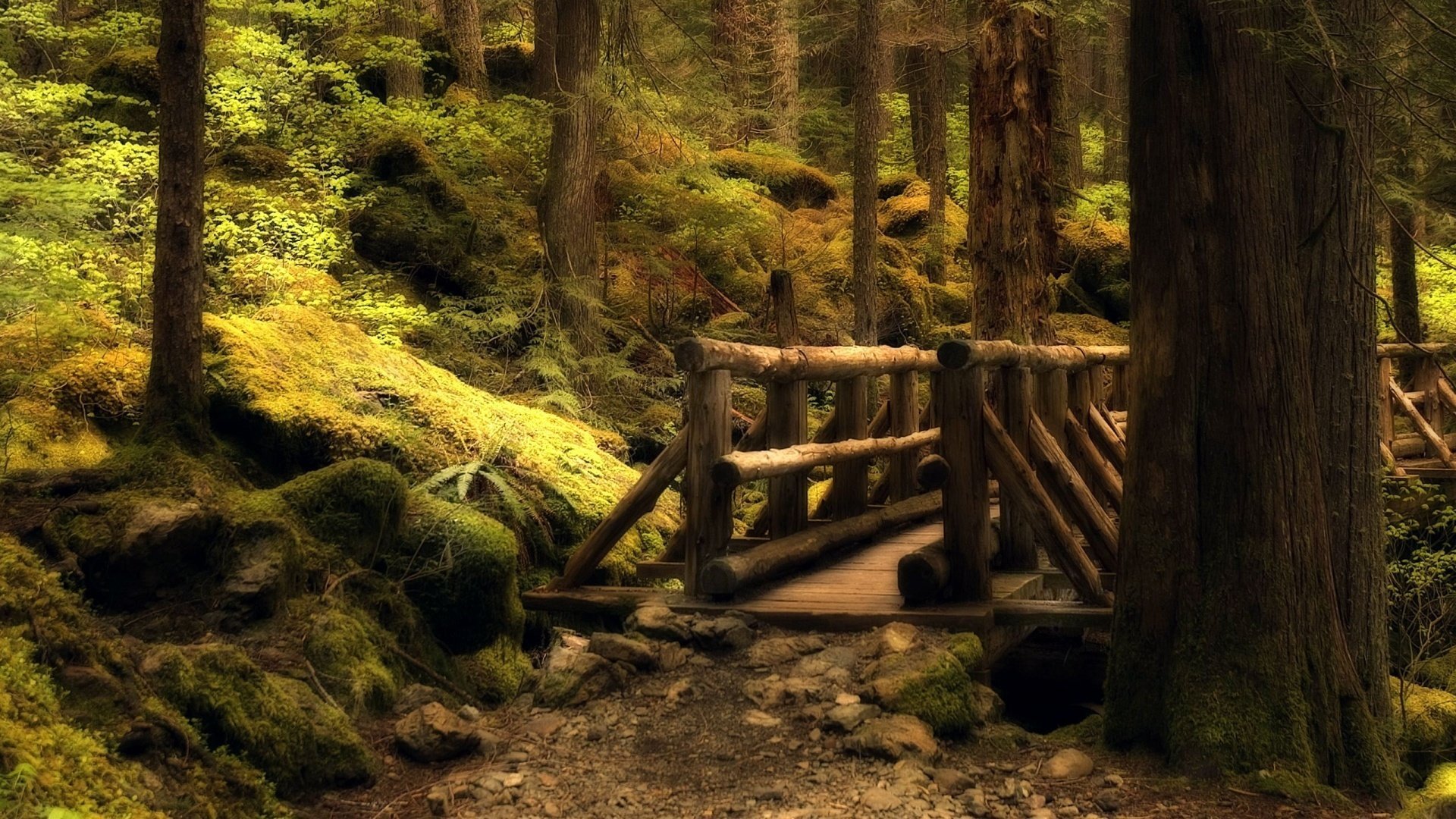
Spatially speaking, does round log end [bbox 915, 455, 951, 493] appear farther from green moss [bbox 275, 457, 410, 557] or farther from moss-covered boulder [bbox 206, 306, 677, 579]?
green moss [bbox 275, 457, 410, 557]

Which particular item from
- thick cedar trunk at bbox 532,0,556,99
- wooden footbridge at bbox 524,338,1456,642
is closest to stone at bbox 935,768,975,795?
wooden footbridge at bbox 524,338,1456,642

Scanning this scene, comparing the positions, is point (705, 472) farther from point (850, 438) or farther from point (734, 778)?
point (850, 438)

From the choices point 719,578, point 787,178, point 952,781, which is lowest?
point 952,781

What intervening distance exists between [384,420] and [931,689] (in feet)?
14.5

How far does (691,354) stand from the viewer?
598 centimetres

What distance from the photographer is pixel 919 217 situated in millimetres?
21609

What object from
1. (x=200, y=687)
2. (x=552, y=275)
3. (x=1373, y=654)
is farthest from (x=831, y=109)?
(x=200, y=687)

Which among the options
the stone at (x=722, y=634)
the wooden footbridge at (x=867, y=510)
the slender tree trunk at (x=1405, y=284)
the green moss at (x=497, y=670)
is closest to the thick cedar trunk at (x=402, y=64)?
the wooden footbridge at (x=867, y=510)

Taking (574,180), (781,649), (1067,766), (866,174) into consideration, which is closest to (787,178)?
(866,174)

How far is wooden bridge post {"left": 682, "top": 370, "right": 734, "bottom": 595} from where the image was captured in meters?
6.27

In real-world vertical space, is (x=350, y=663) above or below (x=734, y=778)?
above

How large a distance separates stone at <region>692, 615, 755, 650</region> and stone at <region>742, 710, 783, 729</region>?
690 mm

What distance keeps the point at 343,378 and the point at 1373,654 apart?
22.5 ft

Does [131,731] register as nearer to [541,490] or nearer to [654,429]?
[541,490]
